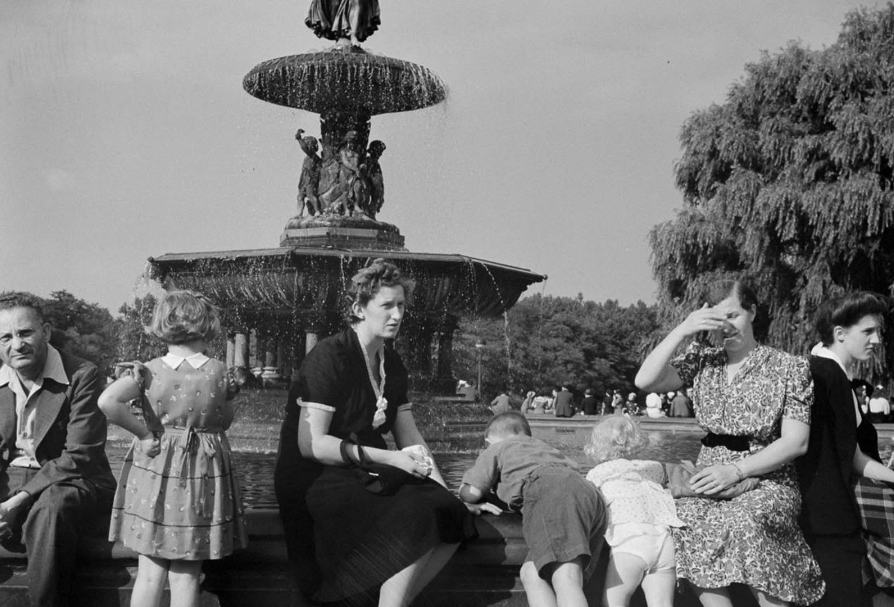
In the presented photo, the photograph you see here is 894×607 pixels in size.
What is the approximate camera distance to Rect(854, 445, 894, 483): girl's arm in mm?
4410

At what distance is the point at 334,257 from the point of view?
1112cm

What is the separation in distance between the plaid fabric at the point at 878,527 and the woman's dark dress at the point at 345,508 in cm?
168

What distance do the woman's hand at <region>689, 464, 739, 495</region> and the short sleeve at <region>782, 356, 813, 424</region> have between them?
1.09 feet

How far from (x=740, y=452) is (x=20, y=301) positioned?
303 cm

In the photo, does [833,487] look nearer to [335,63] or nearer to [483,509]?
[483,509]

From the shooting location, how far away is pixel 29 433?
13.8 feet

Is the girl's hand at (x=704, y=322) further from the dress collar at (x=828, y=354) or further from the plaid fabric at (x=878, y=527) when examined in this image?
the plaid fabric at (x=878, y=527)

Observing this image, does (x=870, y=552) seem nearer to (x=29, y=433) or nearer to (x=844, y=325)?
(x=844, y=325)

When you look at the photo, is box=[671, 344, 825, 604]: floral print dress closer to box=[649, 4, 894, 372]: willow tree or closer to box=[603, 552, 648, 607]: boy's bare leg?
box=[603, 552, 648, 607]: boy's bare leg

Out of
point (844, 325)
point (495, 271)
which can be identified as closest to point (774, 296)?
point (495, 271)

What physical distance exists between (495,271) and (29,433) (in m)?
8.04

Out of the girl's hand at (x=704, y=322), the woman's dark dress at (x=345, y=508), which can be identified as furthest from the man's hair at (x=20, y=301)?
the girl's hand at (x=704, y=322)

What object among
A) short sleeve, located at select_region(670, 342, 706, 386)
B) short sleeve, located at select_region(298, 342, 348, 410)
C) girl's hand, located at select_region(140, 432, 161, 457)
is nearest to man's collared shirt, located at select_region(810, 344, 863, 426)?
short sleeve, located at select_region(670, 342, 706, 386)

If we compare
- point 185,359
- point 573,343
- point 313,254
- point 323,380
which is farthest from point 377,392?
point 573,343
